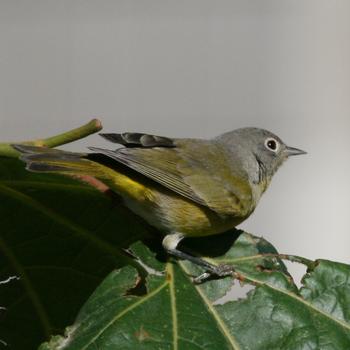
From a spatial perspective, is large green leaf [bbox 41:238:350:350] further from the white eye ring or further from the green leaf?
the white eye ring

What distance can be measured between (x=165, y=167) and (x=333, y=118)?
14.7 feet

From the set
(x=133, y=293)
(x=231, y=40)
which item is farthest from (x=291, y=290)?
(x=231, y=40)

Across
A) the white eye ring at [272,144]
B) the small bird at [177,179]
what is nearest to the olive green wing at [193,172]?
the small bird at [177,179]

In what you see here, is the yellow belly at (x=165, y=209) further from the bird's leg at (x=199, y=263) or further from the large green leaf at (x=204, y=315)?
the large green leaf at (x=204, y=315)

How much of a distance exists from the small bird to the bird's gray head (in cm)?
1

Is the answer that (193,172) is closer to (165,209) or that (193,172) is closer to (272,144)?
(165,209)

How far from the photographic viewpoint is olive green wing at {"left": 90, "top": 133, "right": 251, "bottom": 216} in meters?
3.51

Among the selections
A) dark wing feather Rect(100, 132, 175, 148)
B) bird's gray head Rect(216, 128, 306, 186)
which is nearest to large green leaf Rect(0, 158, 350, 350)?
dark wing feather Rect(100, 132, 175, 148)

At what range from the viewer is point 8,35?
830 centimetres

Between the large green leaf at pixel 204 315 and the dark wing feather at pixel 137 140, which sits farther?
the dark wing feather at pixel 137 140

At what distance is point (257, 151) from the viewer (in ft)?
14.5

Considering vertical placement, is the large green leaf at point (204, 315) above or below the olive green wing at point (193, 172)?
below

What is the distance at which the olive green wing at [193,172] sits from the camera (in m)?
3.51

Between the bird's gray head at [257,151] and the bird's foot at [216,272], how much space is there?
137 cm
